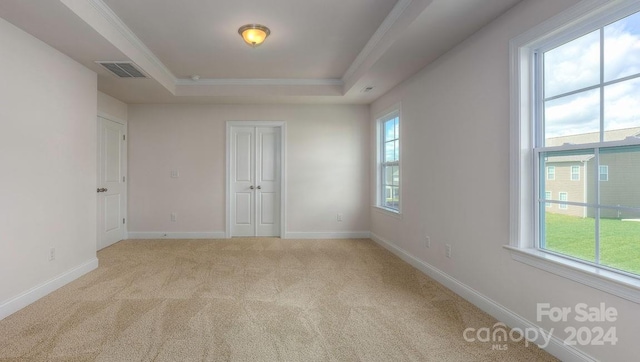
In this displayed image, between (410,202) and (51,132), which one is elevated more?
Answer: (51,132)

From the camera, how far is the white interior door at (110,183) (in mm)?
4754

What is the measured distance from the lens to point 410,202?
4.04 meters

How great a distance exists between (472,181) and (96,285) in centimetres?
388

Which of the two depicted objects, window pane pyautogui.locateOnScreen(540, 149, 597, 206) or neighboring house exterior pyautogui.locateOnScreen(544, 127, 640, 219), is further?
window pane pyautogui.locateOnScreen(540, 149, 597, 206)

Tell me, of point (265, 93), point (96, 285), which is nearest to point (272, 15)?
point (265, 93)

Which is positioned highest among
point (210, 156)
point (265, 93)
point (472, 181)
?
point (265, 93)

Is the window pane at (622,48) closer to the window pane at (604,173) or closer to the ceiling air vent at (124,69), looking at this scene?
the window pane at (604,173)

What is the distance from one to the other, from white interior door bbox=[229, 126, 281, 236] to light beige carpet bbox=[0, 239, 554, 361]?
1665mm

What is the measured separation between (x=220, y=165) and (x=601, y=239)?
201 inches

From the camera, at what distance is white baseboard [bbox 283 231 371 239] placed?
5.59 metres

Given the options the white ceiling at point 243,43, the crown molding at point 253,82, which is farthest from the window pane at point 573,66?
the crown molding at point 253,82

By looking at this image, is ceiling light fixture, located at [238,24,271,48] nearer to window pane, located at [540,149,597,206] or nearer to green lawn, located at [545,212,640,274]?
window pane, located at [540,149,597,206]

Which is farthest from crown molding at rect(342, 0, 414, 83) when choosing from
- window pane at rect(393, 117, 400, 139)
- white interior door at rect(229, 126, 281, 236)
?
white interior door at rect(229, 126, 281, 236)

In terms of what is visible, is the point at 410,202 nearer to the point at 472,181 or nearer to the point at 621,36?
the point at 472,181
